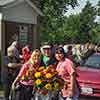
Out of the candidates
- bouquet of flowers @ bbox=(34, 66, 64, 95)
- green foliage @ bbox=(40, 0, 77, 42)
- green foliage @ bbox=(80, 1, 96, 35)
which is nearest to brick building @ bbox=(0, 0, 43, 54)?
green foliage @ bbox=(40, 0, 77, 42)

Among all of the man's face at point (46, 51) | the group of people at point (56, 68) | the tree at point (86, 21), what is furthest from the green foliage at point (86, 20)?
the man's face at point (46, 51)

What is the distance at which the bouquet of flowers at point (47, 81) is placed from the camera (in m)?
8.08

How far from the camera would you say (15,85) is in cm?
884

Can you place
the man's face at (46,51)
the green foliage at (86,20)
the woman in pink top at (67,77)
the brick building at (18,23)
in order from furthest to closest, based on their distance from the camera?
the green foliage at (86,20) < the brick building at (18,23) < the man's face at (46,51) < the woman in pink top at (67,77)

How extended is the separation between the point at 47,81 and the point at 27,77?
2.44 ft

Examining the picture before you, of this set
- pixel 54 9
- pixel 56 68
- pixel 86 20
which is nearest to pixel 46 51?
pixel 56 68

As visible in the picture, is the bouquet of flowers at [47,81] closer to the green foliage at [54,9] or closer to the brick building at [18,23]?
the brick building at [18,23]

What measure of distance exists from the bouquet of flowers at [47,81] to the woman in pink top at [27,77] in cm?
42

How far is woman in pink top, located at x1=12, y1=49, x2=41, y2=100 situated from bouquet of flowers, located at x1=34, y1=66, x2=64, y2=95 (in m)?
0.42

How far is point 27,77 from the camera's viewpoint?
8.76 m

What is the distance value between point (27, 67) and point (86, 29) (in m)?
79.1

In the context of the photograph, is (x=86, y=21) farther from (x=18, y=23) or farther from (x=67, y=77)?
(x=67, y=77)

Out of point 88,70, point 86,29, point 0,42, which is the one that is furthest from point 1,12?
point 86,29

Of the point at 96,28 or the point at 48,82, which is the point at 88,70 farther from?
Result: the point at 96,28
